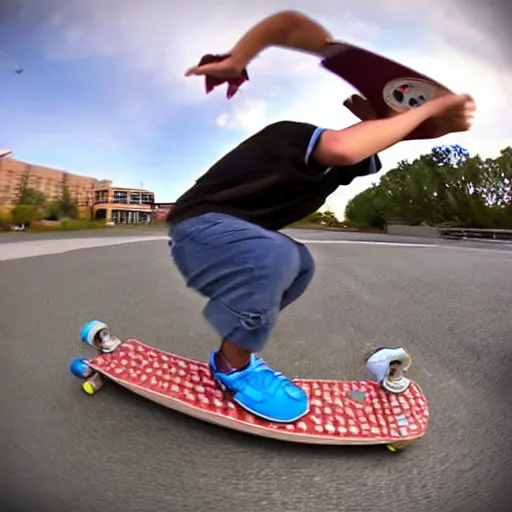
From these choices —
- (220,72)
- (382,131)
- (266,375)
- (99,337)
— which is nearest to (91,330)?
(99,337)

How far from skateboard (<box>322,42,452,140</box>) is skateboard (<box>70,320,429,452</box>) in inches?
17.0

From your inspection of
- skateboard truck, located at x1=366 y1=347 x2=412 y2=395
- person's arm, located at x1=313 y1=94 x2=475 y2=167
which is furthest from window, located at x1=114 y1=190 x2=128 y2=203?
skateboard truck, located at x1=366 y1=347 x2=412 y2=395

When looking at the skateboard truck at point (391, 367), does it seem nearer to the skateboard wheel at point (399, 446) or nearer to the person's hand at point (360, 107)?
the skateboard wheel at point (399, 446)

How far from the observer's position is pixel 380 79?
2.79ft

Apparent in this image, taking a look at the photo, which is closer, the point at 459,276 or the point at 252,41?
the point at 252,41

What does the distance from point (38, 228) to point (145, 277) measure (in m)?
0.22

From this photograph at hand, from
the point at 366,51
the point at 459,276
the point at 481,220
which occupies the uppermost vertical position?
the point at 366,51

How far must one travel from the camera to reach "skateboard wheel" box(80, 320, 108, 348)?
942 millimetres

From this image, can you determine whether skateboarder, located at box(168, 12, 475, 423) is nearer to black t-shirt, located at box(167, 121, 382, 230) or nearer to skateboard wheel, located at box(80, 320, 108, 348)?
black t-shirt, located at box(167, 121, 382, 230)

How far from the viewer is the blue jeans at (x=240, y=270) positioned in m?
0.85

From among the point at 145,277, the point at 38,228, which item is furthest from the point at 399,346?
the point at 38,228

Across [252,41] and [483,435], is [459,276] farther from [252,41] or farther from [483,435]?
[252,41]

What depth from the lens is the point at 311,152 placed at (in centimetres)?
84

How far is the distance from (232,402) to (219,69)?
0.54 metres
